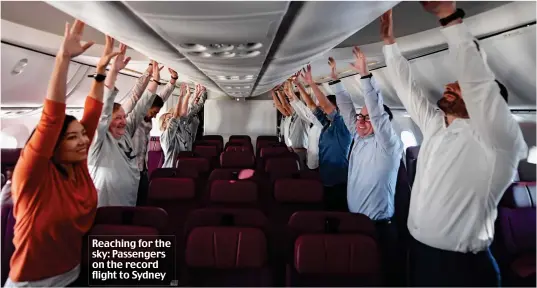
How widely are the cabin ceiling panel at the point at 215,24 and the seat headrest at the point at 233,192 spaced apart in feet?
3.78

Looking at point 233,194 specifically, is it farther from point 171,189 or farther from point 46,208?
point 46,208

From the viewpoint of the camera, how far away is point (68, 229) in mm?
1505

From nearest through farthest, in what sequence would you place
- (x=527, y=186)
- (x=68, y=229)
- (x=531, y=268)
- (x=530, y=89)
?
1. (x=68, y=229)
2. (x=531, y=268)
3. (x=530, y=89)
4. (x=527, y=186)

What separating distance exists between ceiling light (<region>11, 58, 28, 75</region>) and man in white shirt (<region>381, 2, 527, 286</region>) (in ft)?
8.76

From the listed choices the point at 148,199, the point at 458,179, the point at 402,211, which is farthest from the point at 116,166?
the point at 402,211

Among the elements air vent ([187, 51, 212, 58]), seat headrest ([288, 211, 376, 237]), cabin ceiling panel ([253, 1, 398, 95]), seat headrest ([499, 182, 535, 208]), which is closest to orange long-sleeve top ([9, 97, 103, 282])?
air vent ([187, 51, 212, 58])

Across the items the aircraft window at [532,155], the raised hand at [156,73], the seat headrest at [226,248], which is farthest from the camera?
the aircraft window at [532,155]

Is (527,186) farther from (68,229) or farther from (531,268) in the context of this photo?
(68,229)

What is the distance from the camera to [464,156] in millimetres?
1574

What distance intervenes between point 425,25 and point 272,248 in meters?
2.08

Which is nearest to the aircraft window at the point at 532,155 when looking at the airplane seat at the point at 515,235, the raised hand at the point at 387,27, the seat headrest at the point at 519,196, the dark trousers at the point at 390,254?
the seat headrest at the point at 519,196

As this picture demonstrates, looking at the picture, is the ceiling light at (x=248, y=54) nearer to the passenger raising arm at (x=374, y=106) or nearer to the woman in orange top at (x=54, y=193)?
the passenger raising arm at (x=374, y=106)

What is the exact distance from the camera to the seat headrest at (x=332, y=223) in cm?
200

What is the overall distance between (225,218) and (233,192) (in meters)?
0.82
